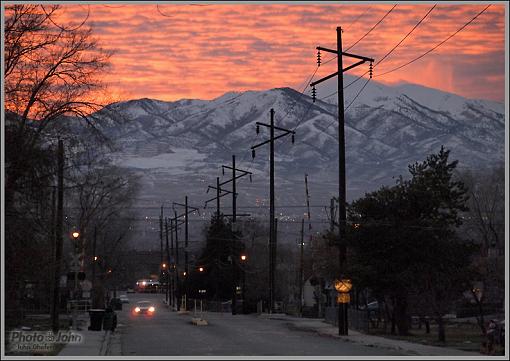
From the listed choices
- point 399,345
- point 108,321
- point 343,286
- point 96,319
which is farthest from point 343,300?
point 96,319

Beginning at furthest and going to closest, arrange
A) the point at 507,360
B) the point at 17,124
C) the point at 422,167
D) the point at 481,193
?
the point at 481,193 < the point at 422,167 < the point at 17,124 < the point at 507,360

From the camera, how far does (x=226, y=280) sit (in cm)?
11569

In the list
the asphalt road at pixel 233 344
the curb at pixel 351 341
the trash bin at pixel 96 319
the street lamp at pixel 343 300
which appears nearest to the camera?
the asphalt road at pixel 233 344

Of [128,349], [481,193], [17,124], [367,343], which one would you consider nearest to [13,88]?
[17,124]

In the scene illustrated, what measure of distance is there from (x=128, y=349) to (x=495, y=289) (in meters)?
30.3

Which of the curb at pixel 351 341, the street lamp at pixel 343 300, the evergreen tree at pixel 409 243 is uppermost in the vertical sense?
the evergreen tree at pixel 409 243

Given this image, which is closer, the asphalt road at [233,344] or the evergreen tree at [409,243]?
the asphalt road at [233,344]

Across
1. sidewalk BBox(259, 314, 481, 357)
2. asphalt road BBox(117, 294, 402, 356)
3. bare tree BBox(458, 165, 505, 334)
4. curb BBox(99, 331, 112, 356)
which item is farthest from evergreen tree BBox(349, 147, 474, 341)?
curb BBox(99, 331, 112, 356)

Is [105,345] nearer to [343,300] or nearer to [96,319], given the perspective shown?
[96,319]

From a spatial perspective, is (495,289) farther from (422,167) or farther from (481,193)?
(481,193)

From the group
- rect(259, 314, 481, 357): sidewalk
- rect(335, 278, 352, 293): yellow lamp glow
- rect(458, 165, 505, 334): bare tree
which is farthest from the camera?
rect(458, 165, 505, 334): bare tree

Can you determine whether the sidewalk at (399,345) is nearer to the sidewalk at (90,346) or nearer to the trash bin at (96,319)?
the sidewalk at (90,346)

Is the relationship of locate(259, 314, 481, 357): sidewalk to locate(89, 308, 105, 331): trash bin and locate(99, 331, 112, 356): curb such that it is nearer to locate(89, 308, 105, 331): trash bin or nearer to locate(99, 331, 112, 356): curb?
locate(99, 331, 112, 356): curb

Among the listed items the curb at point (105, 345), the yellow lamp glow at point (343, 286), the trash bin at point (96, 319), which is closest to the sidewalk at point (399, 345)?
the yellow lamp glow at point (343, 286)
